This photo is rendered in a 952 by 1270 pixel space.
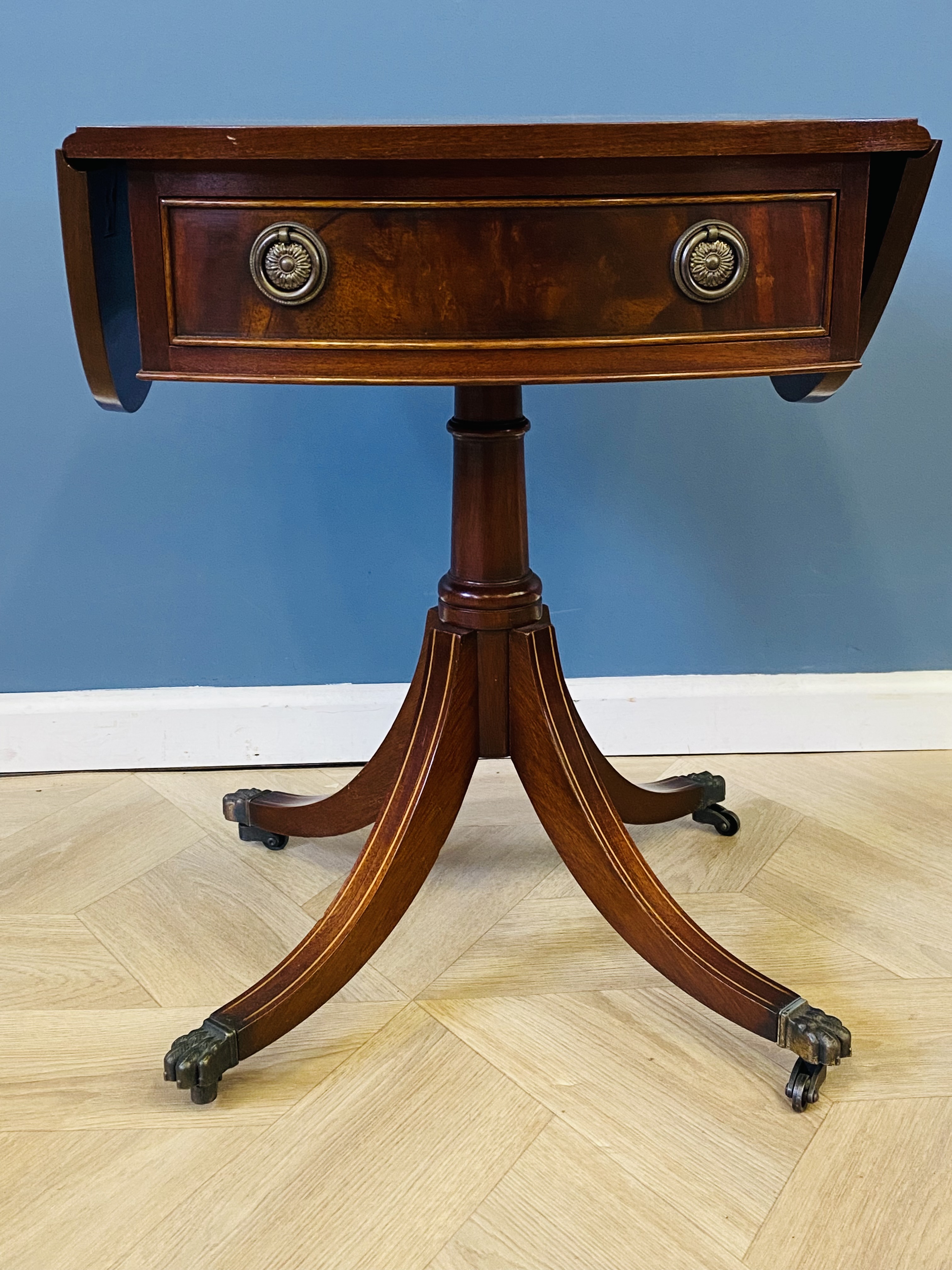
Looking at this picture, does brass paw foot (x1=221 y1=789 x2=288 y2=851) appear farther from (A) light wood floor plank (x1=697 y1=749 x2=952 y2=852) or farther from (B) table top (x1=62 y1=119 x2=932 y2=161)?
(B) table top (x1=62 y1=119 x2=932 y2=161)

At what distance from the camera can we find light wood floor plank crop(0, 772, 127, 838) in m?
1.28

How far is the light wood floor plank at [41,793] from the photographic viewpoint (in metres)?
1.28

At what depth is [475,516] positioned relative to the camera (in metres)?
0.93

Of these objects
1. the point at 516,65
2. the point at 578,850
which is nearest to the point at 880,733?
the point at 578,850

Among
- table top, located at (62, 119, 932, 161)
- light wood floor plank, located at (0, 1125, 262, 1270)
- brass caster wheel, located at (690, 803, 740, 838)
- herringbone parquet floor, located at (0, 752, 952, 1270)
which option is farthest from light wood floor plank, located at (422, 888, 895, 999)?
table top, located at (62, 119, 932, 161)

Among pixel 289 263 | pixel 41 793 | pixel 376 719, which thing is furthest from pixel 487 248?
pixel 41 793

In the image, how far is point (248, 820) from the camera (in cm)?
120

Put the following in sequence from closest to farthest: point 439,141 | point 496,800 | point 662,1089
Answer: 1. point 439,141
2. point 662,1089
3. point 496,800

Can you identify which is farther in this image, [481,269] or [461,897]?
[461,897]

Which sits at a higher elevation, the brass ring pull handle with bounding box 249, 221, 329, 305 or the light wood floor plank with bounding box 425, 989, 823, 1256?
the brass ring pull handle with bounding box 249, 221, 329, 305

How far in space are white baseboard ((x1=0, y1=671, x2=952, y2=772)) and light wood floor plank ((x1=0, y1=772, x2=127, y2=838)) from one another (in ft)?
0.04

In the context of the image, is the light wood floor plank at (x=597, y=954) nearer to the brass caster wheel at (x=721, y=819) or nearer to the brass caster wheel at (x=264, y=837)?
the brass caster wheel at (x=721, y=819)

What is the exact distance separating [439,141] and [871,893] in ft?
2.75

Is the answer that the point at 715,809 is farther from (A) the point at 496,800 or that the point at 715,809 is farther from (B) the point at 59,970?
(B) the point at 59,970
